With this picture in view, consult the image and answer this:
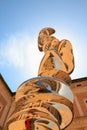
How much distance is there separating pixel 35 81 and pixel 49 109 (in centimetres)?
10

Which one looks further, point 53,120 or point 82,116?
point 82,116

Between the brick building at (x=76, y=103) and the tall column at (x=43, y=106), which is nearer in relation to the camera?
the tall column at (x=43, y=106)

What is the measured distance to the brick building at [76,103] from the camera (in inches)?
262

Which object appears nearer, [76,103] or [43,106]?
[43,106]

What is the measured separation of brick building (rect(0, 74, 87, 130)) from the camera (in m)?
6.65

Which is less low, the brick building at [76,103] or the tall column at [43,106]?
the tall column at [43,106]

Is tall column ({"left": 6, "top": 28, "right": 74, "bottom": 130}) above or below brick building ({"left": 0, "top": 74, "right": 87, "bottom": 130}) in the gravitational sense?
above

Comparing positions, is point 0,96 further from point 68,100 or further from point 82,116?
point 68,100

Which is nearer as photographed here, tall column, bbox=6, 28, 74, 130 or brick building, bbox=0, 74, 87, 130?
tall column, bbox=6, 28, 74, 130

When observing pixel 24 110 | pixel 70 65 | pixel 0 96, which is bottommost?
pixel 0 96

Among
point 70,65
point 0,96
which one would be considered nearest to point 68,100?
point 70,65

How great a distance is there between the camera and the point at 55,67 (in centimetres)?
62

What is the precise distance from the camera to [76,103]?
7906 millimetres

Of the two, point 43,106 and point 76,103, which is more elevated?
point 43,106
